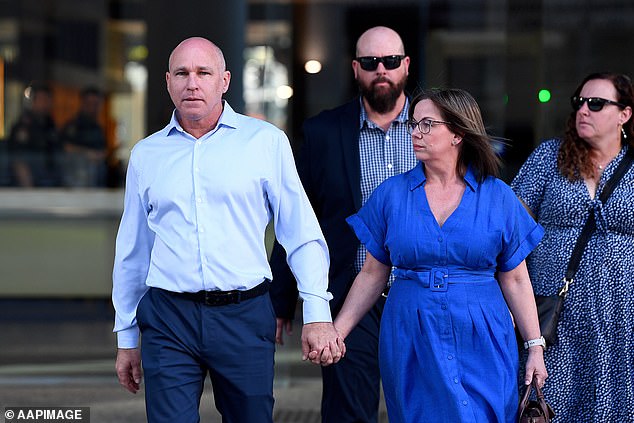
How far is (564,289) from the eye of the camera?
4.95 m

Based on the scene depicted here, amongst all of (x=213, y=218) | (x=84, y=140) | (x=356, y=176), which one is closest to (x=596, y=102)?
(x=356, y=176)

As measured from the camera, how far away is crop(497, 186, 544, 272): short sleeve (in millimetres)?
4093

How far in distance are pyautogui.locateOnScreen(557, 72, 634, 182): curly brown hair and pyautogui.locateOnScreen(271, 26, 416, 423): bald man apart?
2.11ft

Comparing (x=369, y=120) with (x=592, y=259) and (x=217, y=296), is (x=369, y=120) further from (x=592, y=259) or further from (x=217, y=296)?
(x=217, y=296)

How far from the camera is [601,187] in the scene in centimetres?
501

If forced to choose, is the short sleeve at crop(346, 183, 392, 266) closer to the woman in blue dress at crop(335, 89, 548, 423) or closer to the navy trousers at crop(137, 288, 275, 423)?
the woman in blue dress at crop(335, 89, 548, 423)

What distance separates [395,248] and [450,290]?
0.78ft

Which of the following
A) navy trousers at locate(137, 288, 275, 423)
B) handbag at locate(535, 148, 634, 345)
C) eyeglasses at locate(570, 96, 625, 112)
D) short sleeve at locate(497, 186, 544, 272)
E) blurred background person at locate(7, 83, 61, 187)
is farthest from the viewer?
blurred background person at locate(7, 83, 61, 187)

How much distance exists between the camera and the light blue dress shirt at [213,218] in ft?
13.2

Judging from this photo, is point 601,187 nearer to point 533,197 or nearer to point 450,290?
point 533,197

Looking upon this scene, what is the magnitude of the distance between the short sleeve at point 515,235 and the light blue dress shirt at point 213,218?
633 mm

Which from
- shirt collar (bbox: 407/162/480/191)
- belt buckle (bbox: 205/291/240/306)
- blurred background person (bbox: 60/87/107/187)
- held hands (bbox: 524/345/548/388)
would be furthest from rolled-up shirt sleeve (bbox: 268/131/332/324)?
blurred background person (bbox: 60/87/107/187)

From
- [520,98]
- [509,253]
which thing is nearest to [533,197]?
[509,253]

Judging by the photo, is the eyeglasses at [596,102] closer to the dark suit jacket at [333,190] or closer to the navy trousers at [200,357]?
the dark suit jacket at [333,190]
